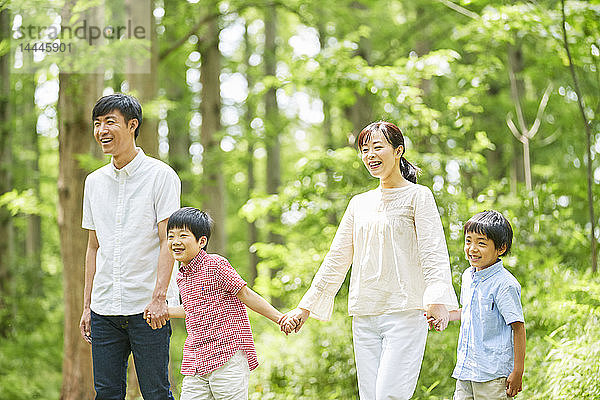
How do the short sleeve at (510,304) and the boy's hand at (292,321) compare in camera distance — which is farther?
the boy's hand at (292,321)

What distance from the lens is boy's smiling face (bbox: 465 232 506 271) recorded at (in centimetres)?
366

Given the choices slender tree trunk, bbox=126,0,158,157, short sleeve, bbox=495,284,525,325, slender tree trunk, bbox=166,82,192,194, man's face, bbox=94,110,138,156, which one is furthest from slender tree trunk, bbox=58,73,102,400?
slender tree trunk, bbox=166,82,192,194

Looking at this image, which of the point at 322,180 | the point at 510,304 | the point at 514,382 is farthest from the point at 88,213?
the point at 322,180

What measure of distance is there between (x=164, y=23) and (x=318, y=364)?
579cm

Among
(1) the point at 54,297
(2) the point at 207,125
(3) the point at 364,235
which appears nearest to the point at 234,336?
(3) the point at 364,235

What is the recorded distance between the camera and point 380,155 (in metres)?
3.59

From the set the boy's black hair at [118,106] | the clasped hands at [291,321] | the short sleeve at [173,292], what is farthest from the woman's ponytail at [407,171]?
the boy's black hair at [118,106]

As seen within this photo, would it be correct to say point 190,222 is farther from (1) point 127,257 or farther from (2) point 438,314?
(2) point 438,314

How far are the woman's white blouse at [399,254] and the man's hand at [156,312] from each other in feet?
3.19

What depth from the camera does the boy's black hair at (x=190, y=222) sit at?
3502 millimetres

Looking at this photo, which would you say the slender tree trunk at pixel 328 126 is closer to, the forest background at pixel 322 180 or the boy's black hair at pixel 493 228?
the forest background at pixel 322 180

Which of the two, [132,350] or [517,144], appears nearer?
[132,350]

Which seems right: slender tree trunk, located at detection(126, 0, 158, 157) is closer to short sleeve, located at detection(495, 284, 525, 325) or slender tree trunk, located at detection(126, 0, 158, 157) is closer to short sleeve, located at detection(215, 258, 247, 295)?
short sleeve, located at detection(215, 258, 247, 295)

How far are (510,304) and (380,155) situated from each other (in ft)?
3.29
